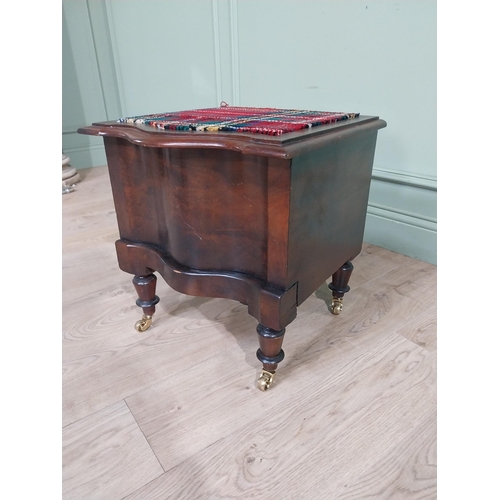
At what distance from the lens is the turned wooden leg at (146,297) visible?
1.04 m

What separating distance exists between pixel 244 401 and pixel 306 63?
1.46 metres

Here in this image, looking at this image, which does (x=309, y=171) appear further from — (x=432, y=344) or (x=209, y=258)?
(x=432, y=344)

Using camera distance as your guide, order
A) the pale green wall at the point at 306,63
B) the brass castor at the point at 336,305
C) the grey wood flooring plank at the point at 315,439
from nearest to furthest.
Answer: the grey wood flooring plank at the point at 315,439
the brass castor at the point at 336,305
the pale green wall at the point at 306,63

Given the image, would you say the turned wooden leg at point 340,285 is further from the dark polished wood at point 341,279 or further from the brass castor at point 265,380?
the brass castor at point 265,380

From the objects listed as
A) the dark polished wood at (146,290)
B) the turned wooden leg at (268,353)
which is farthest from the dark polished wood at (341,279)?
the dark polished wood at (146,290)

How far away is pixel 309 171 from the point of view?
75 cm

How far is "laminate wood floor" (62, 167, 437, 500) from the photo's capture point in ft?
2.29

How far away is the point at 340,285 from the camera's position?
3.75ft

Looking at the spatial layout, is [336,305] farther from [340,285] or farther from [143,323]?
[143,323]

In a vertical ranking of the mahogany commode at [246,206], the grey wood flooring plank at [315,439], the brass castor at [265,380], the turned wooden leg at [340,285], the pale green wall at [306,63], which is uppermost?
the pale green wall at [306,63]

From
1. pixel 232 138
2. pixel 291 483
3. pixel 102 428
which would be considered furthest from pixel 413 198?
pixel 102 428

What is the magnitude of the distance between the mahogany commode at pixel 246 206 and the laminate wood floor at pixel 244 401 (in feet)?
0.43

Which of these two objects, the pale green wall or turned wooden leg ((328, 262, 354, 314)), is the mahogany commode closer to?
turned wooden leg ((328, 262, 354, 314))

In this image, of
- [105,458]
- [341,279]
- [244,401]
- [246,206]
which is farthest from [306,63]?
[105,458]
